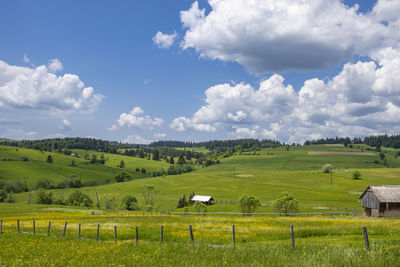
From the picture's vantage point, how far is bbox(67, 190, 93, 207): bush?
4449 inches

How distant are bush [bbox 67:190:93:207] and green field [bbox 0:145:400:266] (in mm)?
8682

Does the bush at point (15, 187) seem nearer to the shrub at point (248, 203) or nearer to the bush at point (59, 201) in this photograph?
the bush at point (59, 201)

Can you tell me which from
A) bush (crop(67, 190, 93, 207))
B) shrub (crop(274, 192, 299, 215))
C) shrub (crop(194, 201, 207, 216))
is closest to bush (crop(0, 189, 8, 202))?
bush (crop(67, 190, 93, 207))

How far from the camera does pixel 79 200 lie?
11625cm

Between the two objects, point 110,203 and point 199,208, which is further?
point 110,203

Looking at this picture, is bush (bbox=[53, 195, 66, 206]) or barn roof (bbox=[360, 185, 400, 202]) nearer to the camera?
barn roof (bbox=[360, 185, 400, 202])

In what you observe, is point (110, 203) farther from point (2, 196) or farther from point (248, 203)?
point (248, 203)

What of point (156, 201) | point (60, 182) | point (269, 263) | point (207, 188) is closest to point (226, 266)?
Answer: point (269, 263)

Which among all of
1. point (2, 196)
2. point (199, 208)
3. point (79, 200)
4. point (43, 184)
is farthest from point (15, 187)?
point (199, 208)

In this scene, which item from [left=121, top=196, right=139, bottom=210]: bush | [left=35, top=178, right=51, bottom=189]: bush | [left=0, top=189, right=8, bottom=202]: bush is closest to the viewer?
[left=121, top=196, right=139, bottom=210]: bush

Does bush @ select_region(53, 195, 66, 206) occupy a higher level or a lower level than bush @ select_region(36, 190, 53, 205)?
lower

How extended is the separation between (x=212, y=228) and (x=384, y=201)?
49.0m

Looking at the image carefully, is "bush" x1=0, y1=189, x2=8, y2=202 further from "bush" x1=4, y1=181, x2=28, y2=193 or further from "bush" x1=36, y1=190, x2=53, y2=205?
"bush" x1=4, y1=181, x2=28, y2=193

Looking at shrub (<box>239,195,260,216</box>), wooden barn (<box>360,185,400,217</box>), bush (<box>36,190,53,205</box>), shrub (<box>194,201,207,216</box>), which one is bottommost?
bush (<box>36,190,53,205</box>)
